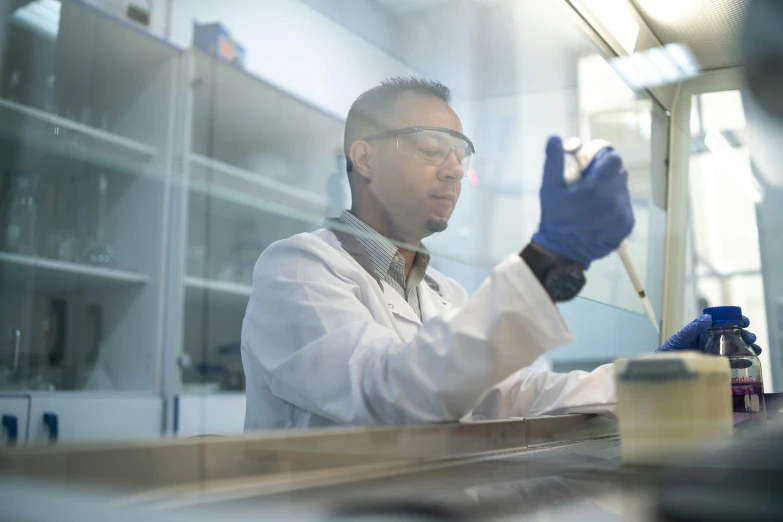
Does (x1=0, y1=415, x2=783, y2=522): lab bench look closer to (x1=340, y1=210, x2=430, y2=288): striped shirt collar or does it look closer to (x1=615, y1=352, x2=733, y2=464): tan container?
(x1=615, y1=352, x2=733, y2=464): tan container

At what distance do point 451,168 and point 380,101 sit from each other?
5.6 inches

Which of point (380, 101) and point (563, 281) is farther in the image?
point (380, 101)

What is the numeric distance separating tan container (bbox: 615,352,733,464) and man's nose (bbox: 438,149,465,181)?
17.5 inches

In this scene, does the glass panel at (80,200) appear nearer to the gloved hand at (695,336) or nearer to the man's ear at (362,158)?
the man's ear at (362,158)

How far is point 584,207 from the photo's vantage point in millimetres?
684

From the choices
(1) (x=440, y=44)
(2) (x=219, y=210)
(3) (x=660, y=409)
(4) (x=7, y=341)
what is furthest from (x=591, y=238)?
(4) (x=7, y=341)

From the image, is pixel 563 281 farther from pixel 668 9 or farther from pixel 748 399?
pixel 668 9

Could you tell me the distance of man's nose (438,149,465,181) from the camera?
0.97 metres

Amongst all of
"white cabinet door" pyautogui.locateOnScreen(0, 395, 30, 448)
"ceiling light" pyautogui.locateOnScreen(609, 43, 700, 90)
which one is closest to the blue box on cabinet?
"ceiling light" pyautogui.locateOnScreen(609, 43, 700, 90)

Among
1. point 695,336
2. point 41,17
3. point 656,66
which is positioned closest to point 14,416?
point 41,17

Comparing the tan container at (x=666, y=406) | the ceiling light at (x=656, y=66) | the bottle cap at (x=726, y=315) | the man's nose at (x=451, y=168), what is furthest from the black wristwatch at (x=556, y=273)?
the ceiling light at (x=656, y=66)

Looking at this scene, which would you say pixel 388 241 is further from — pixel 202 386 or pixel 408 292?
pixel 202 386

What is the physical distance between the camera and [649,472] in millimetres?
501

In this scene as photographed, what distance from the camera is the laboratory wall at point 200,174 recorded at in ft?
3.61
